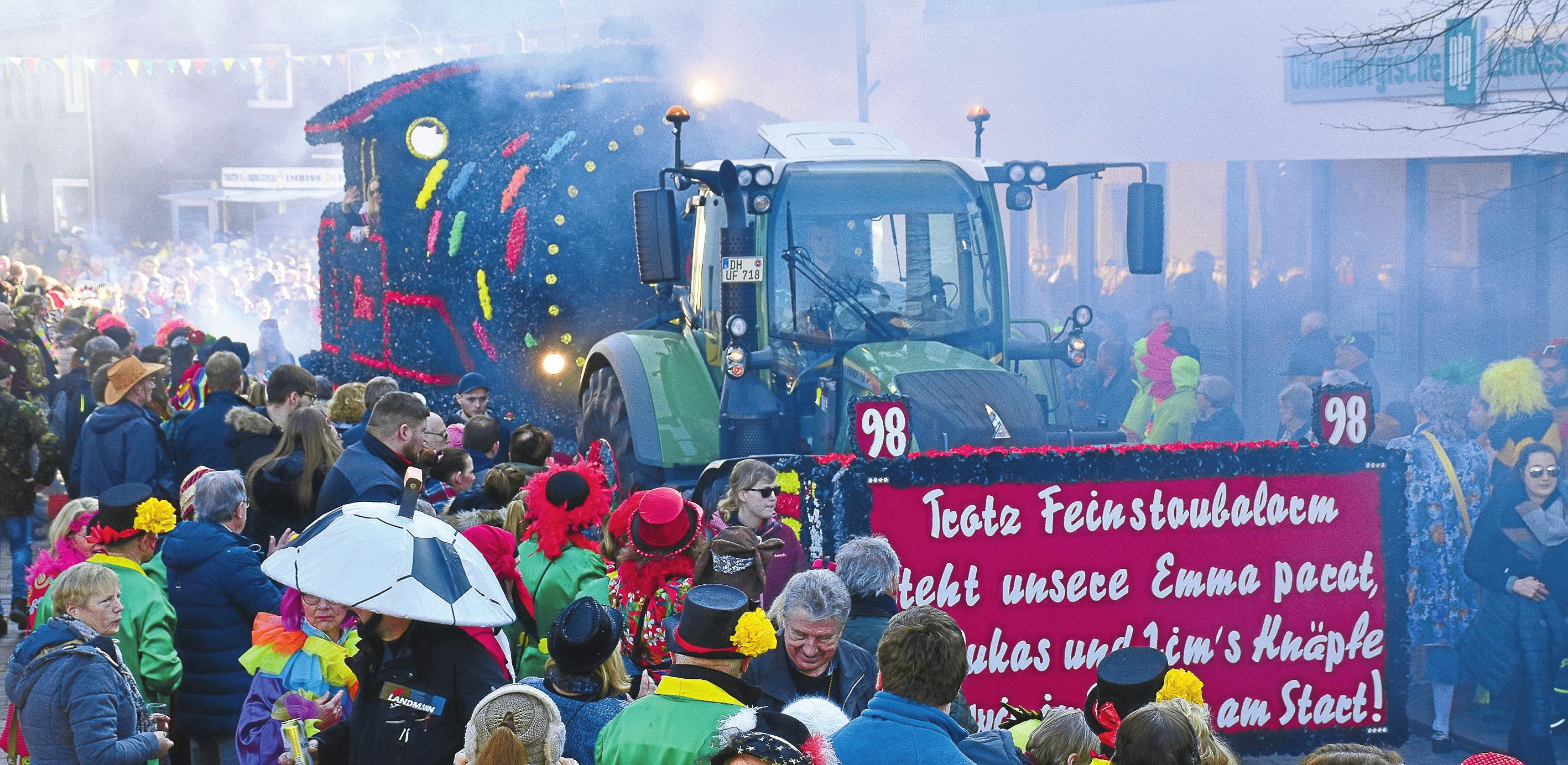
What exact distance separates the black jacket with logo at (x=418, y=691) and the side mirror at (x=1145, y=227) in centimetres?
514

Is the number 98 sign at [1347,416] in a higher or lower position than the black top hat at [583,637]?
higher

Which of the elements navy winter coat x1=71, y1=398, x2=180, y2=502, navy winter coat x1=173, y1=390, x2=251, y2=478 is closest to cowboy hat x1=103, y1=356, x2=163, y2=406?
navy winter coat x1=71, y1=398, x2=180, y2=502

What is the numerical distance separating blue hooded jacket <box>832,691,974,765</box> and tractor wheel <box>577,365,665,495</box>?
5.54m

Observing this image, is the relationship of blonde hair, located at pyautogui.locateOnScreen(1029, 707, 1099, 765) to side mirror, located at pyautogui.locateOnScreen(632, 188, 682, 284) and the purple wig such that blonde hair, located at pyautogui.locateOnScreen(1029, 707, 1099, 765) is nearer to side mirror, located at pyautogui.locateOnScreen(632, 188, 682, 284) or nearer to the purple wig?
the purple wig

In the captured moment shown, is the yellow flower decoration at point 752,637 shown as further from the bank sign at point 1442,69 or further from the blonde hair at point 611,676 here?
the bank sign at point 1442,69

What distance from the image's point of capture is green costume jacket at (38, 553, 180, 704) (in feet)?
18.2

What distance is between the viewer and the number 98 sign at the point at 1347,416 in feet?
22.4

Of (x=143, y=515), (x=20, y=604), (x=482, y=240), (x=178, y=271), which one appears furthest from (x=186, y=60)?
(x=143, y=515)

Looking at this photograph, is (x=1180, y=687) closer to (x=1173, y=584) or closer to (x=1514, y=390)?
(x=1173, y=584)

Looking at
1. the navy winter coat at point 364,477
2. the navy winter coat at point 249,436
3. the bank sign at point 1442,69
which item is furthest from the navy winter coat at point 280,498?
the bank sign at point 1442,69

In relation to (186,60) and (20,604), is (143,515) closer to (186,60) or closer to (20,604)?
(20,604)

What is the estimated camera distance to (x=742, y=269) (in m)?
8.56

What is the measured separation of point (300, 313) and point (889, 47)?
10599 mm

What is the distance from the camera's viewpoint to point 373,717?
4.24 meters
